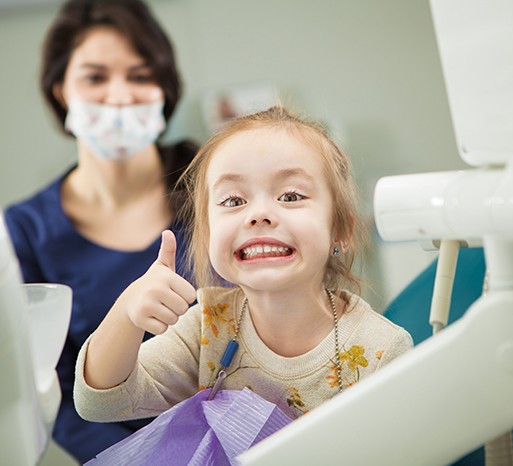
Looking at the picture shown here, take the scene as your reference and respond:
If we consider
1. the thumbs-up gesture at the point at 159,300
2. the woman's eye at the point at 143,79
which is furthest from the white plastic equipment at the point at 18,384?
the woman's eye at the point at 143,79

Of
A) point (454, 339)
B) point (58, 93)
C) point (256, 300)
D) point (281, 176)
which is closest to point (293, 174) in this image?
point (281, 176)

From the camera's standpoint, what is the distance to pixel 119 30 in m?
1.72

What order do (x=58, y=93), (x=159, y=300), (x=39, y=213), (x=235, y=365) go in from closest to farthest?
(x=159, y=300) < (x=235, y=365) < (x=39, y=213) < (x=58, y=93)

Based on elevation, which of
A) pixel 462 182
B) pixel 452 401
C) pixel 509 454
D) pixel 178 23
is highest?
pixel 178 23

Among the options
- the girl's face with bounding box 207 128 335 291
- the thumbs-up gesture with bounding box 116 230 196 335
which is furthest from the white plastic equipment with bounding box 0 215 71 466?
the girl's face with bounding box 207 128 335 291

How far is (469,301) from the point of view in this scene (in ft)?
2.80

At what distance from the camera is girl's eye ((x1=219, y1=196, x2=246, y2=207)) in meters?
0.66

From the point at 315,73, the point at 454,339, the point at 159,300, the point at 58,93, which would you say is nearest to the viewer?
the point at 454,339

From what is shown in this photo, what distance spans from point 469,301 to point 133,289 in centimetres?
40

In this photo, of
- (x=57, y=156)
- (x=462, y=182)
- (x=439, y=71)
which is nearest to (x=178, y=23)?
(x=57, y=156)

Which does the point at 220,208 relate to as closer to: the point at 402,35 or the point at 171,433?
the point at 171,433

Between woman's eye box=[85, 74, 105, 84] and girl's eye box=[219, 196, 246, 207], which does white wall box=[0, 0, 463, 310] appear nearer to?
woman's eye box=[85, 74, 105, 84]

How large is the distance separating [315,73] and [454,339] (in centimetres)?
194

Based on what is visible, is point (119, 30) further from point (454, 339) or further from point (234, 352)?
point (454, 339)
